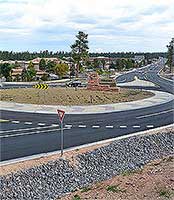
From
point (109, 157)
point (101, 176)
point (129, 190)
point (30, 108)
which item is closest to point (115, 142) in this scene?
point (109, 157)

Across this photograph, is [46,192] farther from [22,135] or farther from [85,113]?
[85,113]

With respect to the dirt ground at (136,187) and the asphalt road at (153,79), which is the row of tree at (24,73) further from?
the dirt ground at (136,187)

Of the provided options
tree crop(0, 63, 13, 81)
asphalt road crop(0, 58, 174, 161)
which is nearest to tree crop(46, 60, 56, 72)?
tree crop(0, 63, 13, 81)

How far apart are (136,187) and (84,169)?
3374 mm

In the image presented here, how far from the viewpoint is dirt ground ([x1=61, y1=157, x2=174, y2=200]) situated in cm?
1179

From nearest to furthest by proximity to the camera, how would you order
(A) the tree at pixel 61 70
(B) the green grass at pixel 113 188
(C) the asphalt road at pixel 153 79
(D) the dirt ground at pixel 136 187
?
(D) the dirt ground at pixel 136 187
(B) the green grass at pixel 113 188
(C) the asphalt road at pixel 153 79
(A) the tree at pixel 61 70

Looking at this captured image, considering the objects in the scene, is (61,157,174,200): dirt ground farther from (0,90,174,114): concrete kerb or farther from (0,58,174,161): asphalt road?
(0,90,174,114): concrete kerb

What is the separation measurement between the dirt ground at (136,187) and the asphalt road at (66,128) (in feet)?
13.1

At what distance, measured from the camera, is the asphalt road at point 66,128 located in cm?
1834

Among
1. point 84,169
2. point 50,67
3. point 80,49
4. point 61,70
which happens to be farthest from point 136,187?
point 50,67

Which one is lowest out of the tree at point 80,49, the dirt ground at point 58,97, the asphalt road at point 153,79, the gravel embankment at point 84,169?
the asphalt road at point 153,79

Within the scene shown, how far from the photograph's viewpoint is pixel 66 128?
23.3 meters

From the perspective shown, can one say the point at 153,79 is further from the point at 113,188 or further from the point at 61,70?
the point at 113,188

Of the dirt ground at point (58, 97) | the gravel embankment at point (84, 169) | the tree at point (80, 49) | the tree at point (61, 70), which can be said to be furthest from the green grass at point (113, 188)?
the tree at point (61, 70)
